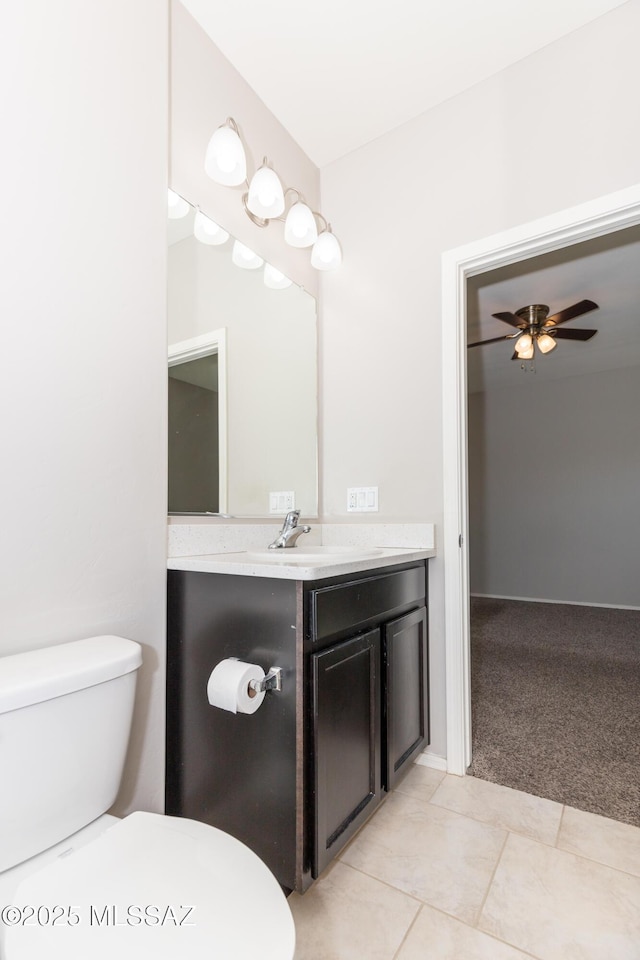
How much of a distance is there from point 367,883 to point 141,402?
56.0 inches

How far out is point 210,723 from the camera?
4.36ft

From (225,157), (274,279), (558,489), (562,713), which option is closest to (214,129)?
(225,157)

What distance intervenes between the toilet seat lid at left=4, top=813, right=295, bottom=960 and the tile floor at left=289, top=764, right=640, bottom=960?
0.53m

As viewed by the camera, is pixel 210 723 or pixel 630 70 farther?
pixel 630 70

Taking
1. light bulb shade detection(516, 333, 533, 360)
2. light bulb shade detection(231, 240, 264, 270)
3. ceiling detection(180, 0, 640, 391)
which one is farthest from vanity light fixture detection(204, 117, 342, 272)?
light bulb shade detection(516, 333, 533, 360)

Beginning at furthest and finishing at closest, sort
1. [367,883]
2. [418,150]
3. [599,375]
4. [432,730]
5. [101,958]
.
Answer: [599,375], [418,150], [432,730], [367,883], [101,958]

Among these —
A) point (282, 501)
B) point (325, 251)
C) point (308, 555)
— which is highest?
point (325, 251)

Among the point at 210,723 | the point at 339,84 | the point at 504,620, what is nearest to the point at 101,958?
the point at 210,723

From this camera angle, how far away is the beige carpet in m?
1.74

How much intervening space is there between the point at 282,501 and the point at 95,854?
133 centimetres

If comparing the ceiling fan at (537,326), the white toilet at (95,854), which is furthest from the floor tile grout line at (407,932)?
the ceiling fan at (537,326)

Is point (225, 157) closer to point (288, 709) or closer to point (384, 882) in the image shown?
point (288, 709)

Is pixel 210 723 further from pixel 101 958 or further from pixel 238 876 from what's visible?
pixel 101 958

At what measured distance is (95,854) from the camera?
82 centimetres
